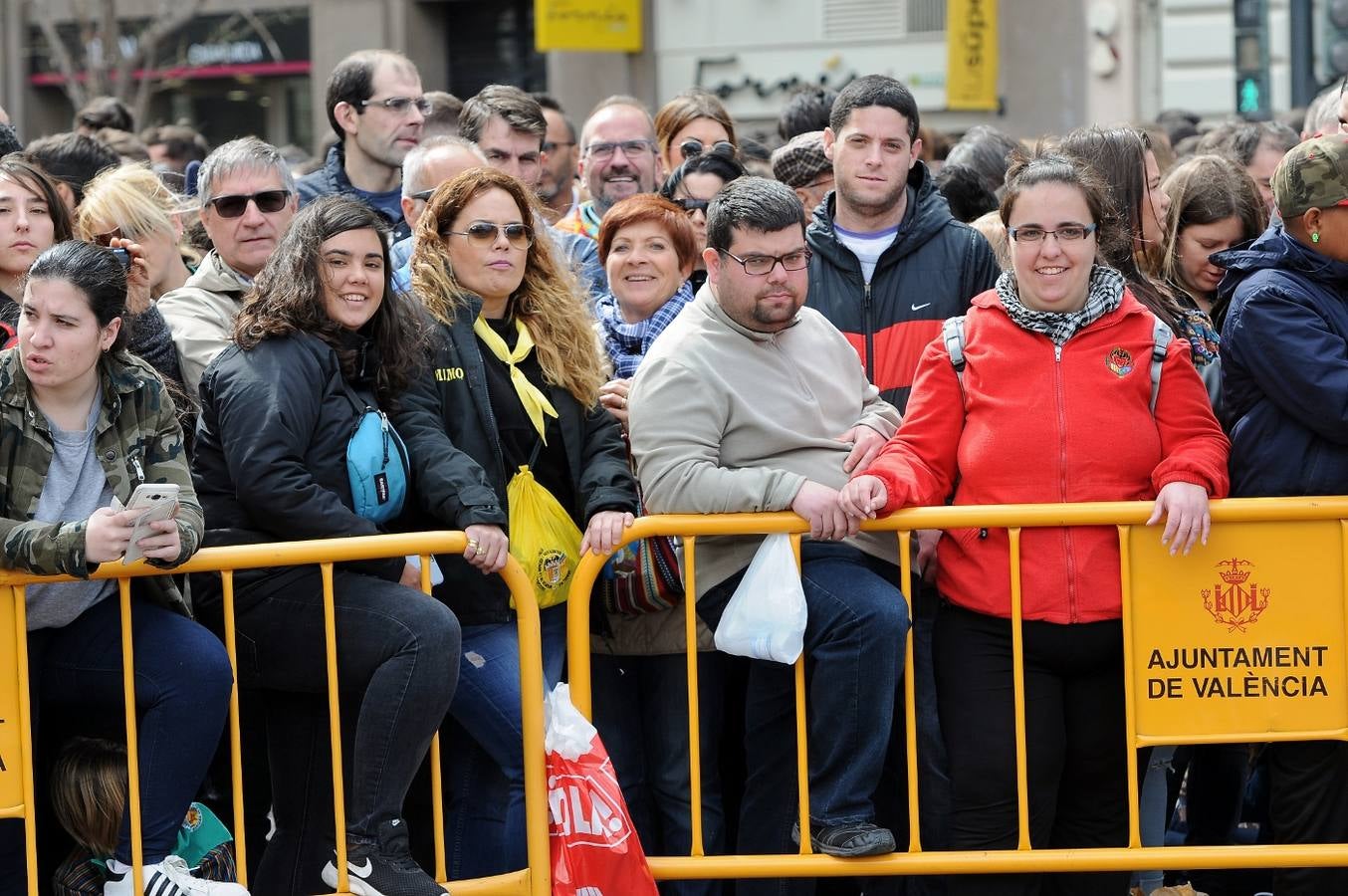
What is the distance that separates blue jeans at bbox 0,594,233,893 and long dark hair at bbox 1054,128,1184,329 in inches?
120

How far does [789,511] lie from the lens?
15.6 feet

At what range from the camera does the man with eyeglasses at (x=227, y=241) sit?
17.4 ft

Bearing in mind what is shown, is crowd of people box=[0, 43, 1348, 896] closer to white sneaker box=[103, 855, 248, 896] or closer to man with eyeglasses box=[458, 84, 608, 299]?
white sneaker box=[103, 855, 248, 896]

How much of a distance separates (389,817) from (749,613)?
111cm

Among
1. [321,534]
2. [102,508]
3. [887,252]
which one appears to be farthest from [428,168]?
[102,508]

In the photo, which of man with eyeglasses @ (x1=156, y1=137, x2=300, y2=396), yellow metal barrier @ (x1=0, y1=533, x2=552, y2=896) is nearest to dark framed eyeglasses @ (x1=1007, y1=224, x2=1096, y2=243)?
yellow metal barrier @ (x1=0, y1=533, x2=552, y2=896)

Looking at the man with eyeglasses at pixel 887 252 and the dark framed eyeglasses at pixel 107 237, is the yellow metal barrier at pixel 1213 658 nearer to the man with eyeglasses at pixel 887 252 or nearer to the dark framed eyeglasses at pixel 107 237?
the man with eyeglasses at pixel 887 252

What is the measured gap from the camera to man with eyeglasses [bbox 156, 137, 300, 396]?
530 centimetres

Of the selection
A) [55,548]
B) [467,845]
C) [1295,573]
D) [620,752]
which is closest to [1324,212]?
[1295,573]

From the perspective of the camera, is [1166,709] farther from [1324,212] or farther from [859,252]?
[859,252]

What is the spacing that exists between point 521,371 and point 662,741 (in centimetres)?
120

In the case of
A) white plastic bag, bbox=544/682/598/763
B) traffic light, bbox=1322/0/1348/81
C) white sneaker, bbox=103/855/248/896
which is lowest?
white sneaker, bbox=103/855/248/896

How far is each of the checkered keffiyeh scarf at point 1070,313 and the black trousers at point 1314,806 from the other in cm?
135

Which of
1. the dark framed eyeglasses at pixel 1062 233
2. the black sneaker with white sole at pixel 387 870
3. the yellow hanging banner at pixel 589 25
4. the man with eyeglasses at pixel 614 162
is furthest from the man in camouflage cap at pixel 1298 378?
the yellow hanging banner at pixel 589 25
